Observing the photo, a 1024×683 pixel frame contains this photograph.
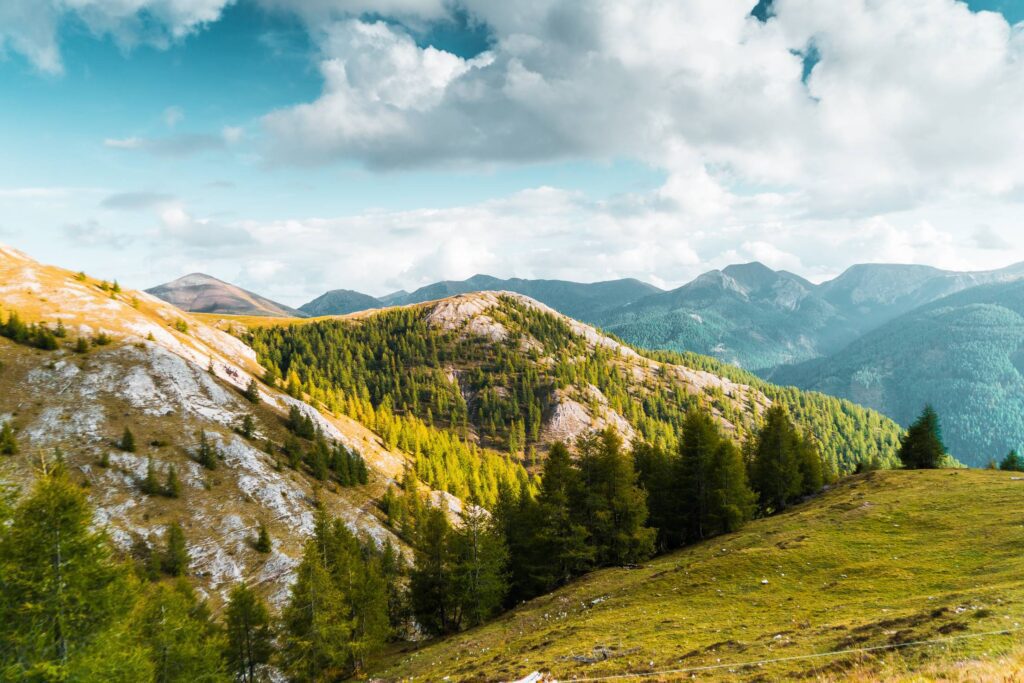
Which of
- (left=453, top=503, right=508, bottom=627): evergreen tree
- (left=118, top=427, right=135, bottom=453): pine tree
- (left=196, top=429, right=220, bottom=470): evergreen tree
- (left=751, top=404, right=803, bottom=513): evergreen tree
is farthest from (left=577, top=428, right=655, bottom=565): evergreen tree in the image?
(left=118, top=427, right=135, bottom=453): pine tree

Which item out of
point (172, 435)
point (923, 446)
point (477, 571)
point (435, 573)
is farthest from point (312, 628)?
point (923, 446)

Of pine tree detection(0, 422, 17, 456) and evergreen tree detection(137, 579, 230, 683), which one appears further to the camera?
pine tree detection(0, 422, 17, 456)

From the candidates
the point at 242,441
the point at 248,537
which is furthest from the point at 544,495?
the point at 242,441

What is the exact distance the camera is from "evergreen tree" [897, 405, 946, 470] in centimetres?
7919

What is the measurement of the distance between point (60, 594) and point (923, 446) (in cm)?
10941

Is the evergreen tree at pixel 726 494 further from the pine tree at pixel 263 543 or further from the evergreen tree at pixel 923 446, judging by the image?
the pine tree at pixel 263 543

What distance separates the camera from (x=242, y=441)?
96.0 m

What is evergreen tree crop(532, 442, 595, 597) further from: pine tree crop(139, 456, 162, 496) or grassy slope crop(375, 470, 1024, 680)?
pine tree crop(139, 456, 162, 496)

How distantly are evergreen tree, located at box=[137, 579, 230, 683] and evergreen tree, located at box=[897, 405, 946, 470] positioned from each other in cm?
10158

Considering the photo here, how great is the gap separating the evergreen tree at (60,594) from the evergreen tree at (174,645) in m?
11.1

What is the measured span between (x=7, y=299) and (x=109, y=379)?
45.6 metres

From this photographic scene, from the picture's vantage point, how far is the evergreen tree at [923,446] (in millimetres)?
79188

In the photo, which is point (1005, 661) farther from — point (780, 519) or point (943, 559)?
point (780, 519)

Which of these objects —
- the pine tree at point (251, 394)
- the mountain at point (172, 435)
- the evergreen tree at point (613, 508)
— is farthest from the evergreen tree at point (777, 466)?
the pine tree at point (251, 394)
